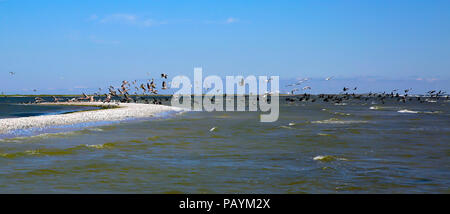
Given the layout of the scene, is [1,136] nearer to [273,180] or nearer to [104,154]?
[104,154]

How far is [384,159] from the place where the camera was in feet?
70.8
